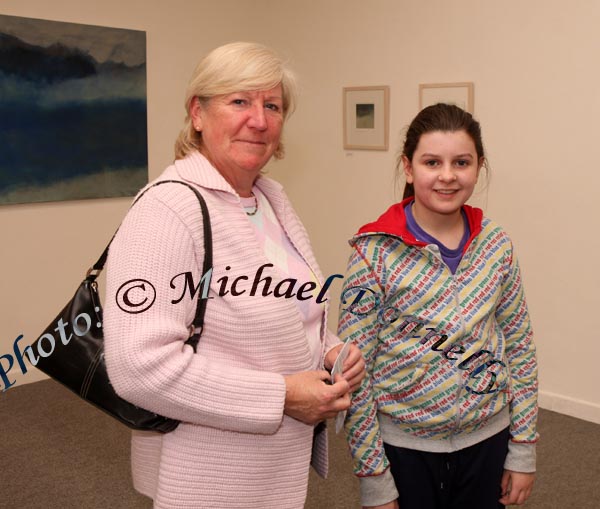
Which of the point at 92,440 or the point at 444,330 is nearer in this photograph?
the point at 444,330

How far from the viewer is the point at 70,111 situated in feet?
14.2

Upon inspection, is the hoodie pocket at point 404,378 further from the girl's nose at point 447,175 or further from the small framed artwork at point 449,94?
the small framed artwork at point 449,94

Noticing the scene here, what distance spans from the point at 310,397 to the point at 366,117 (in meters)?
3.38

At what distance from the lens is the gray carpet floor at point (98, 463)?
2.93 m

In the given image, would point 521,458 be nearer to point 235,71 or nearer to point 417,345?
point 417,345

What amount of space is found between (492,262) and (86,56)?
3.38m

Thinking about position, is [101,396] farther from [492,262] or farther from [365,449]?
[492,262]

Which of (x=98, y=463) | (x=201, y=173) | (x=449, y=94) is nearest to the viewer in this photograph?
(x=201, y=173)

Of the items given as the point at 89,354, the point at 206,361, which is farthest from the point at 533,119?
the point at 89,354

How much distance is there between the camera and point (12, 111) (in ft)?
13.4

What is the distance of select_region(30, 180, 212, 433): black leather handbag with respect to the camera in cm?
129

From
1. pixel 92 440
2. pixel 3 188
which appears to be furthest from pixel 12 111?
pixel 92 440

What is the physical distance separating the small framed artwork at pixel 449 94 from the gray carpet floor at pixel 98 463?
171 cm

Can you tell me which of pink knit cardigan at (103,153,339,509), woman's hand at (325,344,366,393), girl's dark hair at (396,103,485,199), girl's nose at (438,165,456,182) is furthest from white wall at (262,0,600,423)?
pink knit cardigan at (103,153,339,509)
